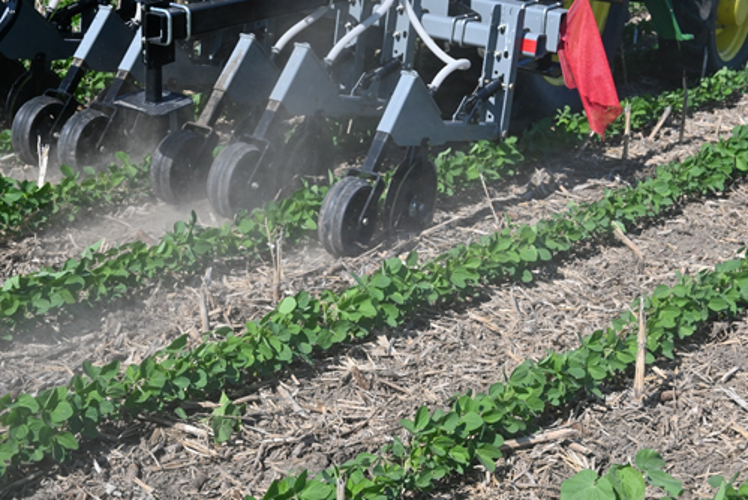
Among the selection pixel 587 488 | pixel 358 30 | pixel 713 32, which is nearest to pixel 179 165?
pixel 358 30

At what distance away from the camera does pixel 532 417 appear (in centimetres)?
329

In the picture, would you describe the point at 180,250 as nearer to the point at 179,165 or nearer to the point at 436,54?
the point at 179,165

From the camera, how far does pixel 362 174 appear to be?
14.7 feet

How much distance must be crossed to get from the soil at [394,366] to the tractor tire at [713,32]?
244 cm

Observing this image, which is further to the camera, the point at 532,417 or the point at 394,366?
the point at 394,366

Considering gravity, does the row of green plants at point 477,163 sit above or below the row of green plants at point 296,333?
above

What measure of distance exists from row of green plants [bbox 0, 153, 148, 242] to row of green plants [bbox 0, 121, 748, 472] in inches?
57.2

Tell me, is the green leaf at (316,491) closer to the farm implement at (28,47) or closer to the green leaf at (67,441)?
the green leaf at (67,441)

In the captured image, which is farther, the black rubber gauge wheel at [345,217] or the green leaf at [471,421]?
the black rubber gauge wheel at [345,217]

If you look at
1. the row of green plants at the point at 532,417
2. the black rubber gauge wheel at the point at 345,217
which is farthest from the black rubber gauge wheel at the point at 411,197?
the row of green plants at the point at 532,417

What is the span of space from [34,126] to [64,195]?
0.70 m

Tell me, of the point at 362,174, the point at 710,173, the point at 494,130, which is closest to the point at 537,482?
the point at 362,174

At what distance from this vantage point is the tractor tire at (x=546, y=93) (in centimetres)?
596

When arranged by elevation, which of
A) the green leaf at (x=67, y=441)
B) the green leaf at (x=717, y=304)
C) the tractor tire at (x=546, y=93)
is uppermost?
the tractor tire at (x=546, y=93)
